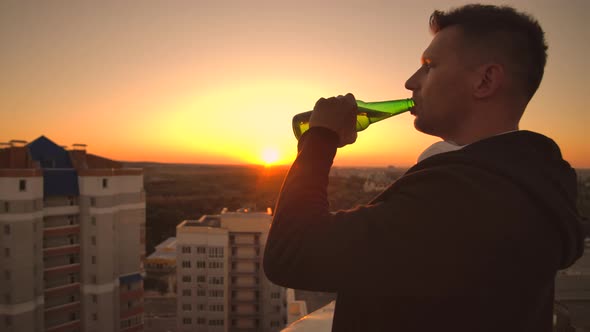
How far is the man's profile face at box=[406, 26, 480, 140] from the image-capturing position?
1.46 feet

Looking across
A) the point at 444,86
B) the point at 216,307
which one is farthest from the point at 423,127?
the point at 216,307

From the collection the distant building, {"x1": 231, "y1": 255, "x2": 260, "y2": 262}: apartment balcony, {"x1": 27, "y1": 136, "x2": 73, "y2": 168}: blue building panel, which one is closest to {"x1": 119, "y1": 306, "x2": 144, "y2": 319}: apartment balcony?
{"x1": 231, "y1": 255, "x2": 260, "y2": 262}: apartment balcony

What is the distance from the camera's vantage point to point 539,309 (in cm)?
41

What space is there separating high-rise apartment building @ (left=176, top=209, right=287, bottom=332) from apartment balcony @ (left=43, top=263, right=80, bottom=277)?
6.58 ft

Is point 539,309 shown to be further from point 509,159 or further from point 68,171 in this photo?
point 68,171

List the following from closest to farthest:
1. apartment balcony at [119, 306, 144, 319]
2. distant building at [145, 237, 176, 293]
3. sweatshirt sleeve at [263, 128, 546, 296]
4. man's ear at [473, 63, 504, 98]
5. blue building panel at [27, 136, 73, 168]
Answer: sweatshirt sleeve at [263, 128, 546, 296] < man's ear at [473, 63, 504, 98] < blue building panel at [27, 136, 73, 168] < apartment balcony at [119, 306, 144, 319] < distant building at [145, 237, 176, 293]

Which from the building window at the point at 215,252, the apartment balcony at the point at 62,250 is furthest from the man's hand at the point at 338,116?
the building window at the point at 215,252

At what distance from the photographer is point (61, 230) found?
6.32 metres

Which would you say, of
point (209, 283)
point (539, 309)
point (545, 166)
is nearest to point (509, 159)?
point (545, 166)

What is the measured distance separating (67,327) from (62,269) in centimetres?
99

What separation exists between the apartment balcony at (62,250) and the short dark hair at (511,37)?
24.1ft

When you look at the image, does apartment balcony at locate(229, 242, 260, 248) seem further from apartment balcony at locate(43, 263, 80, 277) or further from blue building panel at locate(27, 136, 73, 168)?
blue building panel at locate(27, 136, 73, 168)

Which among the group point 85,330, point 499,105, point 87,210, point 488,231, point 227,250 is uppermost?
point 499,105

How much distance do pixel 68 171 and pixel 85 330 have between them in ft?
9.17
